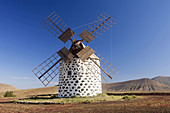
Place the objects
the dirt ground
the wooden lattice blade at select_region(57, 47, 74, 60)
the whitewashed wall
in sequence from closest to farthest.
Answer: the dirt ground < the whitewashed wall < the wooden lattice blade at select_region(57, 47, 74, 60)

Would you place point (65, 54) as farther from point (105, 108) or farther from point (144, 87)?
point (144, 87)

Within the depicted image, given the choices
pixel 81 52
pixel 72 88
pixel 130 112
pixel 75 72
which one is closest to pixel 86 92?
A: pixel 72 88

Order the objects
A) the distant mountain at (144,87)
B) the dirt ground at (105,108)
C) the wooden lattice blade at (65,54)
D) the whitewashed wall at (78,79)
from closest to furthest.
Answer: the dirt ground at (105,108)
the whitewashed wall at (78,79)
the wooden lattice blade at (65,54)
the distant mountain at (144,87)

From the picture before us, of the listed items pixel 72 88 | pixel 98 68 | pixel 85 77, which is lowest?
pixel 72 88

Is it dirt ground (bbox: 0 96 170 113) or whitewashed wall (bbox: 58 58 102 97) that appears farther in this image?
whitewashed wall (bbox: 58 58 102 97)

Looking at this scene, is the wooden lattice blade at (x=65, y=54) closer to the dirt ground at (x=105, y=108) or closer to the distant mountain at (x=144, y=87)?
the dirt ground at (x=105, y=108)

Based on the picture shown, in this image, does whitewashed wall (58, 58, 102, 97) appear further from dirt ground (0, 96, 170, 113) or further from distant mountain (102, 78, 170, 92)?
distant mountain (102, 78, 170, 92)

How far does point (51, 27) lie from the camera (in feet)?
61.6

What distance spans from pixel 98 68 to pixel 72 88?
494 cm

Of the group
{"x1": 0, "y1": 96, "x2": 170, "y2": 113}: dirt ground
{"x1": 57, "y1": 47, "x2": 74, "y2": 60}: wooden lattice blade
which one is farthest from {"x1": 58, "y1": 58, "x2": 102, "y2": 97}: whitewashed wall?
{"x1": 0, "y1": 96, "x2": 170, "y2": 113}: dirt ground

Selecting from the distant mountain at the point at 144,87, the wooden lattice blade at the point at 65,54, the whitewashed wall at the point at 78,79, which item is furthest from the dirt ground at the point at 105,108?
the distant mountain at the point at 144,87

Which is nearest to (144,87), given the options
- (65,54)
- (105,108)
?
(65,54)

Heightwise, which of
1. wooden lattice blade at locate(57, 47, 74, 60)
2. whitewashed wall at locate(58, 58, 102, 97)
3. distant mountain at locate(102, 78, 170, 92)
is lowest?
distant mountain at locate(102, 78, 170, 92)

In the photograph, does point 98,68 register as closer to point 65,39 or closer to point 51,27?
point 65,39
